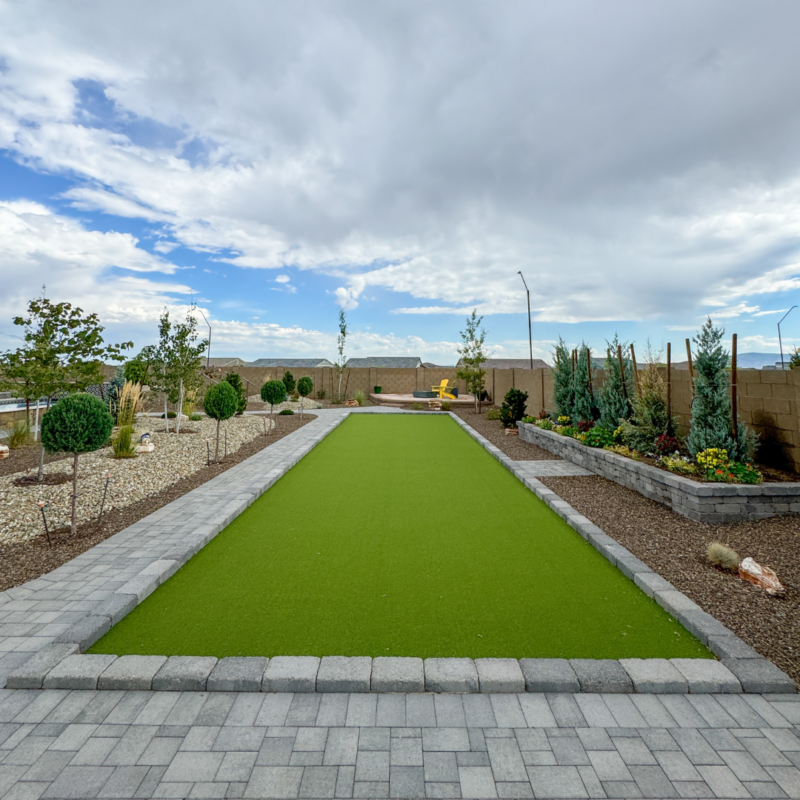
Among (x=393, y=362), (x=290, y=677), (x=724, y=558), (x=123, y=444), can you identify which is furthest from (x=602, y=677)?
(x=393, y=362)

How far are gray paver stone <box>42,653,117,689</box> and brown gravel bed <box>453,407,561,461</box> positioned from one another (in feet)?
23.2

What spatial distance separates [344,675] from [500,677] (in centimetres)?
81

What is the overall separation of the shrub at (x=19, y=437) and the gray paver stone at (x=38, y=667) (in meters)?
7.87

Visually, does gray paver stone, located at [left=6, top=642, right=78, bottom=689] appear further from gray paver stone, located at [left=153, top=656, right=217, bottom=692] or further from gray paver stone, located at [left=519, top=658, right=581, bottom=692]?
gray paver stone, located at [left=519, top=658, right=581, bottom=692]

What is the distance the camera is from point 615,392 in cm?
841

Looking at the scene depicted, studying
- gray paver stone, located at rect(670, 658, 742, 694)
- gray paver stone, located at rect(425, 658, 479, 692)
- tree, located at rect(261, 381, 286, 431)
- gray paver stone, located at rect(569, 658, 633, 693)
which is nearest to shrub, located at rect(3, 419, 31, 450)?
tree, located at rect(261, 381, 286, 431)

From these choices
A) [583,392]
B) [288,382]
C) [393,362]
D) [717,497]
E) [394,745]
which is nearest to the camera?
[394,745]

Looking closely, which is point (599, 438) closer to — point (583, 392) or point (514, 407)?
point (583, 392)

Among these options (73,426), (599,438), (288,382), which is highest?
(288,382)

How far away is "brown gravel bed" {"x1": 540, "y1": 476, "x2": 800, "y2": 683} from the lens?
9.71ft

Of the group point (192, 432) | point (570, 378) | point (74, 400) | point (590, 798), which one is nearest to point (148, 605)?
point (74, 400)

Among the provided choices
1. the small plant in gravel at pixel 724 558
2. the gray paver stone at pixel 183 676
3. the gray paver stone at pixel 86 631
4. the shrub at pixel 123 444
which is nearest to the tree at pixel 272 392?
the shrub at pixel 123 444

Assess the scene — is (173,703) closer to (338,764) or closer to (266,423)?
(338,764)

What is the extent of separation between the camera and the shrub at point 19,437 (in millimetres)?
8750
